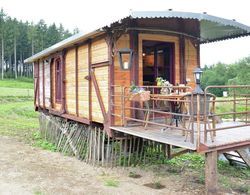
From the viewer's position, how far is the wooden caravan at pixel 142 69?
24.8 feet

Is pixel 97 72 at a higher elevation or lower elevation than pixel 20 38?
lower

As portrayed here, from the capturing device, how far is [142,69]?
29.9 feet

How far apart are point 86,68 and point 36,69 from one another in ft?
25.6

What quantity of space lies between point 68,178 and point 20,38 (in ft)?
181

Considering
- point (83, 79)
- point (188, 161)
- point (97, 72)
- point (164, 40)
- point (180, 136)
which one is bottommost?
point (188, 161)

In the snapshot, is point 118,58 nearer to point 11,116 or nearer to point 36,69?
point 36,69

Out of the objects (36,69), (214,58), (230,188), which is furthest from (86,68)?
(214,58)

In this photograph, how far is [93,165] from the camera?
9883 mm

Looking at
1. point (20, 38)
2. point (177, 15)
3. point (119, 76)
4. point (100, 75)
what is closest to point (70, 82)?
point (100, 75)

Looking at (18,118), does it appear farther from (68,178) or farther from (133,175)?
(133,175)

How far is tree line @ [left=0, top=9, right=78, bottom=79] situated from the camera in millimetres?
55625

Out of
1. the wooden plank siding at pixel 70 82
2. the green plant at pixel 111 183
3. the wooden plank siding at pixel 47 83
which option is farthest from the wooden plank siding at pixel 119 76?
the wooden plank siding at pixel 47 83

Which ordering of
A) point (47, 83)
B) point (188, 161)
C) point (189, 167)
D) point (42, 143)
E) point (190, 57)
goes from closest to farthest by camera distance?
point (190, 57)
point (189, 167)
point (188, 161)
point (42, 143)
point (47, 83)

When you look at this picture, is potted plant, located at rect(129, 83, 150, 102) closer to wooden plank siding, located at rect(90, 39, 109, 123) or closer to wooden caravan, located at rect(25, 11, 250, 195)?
wooden caravan, located at rect(25, 11, 250, 195)
